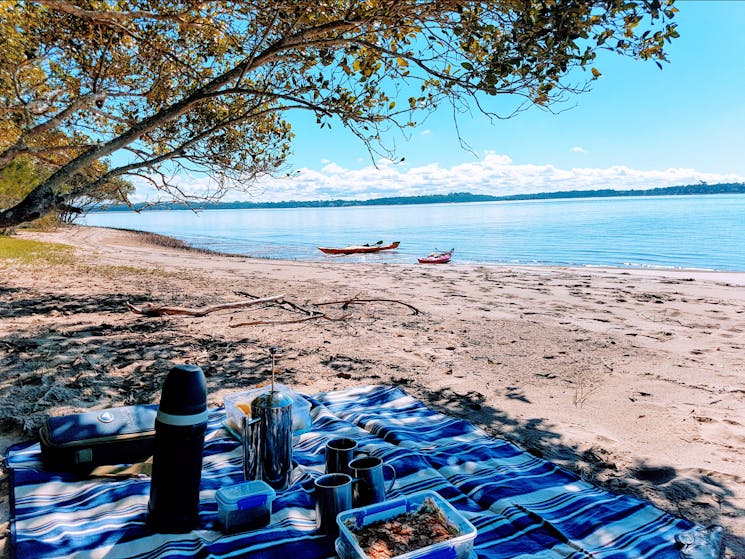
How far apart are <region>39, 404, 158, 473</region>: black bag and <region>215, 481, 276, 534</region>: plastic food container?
2.37ft

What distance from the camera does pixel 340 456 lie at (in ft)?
8.09

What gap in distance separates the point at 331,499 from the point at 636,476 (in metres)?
2.19

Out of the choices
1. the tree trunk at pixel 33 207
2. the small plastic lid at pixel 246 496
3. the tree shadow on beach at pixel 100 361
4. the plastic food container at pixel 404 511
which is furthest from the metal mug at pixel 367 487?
the tree trunk at pixel 33 207

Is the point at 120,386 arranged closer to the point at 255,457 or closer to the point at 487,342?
the point at 255,457

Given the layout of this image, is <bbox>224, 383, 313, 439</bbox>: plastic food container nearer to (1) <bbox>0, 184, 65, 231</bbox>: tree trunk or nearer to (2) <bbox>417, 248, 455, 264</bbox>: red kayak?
(1) <bbox>0, 184, 65, 231</bbox>: tree trunk

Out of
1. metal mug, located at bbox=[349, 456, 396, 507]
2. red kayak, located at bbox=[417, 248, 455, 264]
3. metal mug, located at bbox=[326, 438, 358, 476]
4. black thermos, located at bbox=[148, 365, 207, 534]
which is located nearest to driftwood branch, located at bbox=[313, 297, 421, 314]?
metal mug, located at bbox=[326, 438, 358, 476]

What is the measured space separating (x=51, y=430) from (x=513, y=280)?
42.1 ft

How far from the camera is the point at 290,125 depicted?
940cm

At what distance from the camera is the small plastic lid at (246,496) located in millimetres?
2266

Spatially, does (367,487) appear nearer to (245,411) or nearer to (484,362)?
(245,411)

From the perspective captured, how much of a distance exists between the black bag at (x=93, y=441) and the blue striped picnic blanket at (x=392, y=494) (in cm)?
9

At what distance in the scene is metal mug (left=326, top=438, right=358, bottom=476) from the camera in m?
2.45

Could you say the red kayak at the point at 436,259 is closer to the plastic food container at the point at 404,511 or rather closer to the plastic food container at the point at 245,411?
the plastic food container at the point at 245,411

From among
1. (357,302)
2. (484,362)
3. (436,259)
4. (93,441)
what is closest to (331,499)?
(93,441)
